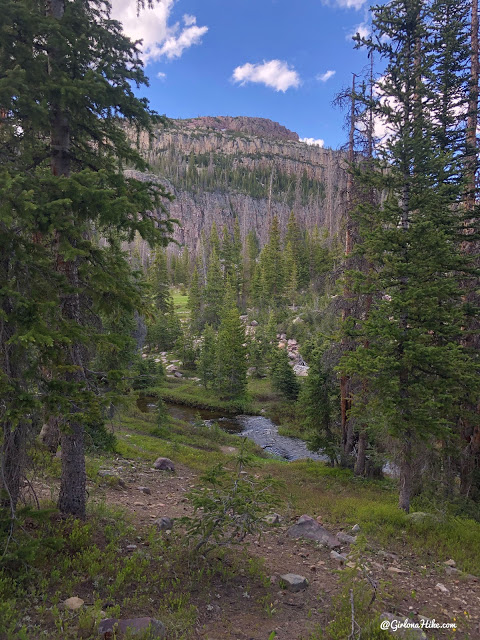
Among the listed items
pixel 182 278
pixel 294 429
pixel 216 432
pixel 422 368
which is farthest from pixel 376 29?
pixel 182 278

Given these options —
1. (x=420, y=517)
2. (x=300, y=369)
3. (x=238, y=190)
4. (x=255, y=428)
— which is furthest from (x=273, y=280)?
(x=238, y=190)

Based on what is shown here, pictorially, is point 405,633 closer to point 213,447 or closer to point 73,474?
point 73,474

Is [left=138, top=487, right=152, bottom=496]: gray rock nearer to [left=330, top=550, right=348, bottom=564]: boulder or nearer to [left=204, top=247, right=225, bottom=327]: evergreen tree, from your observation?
[left=330, top=550, right=348, bottom=564]: boulder

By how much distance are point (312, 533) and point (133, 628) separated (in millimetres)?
5520

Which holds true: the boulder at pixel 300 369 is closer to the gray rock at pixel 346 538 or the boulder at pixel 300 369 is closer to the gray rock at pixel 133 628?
the gray rock at pixel 346 538

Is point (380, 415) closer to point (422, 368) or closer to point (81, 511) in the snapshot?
point (422, 368)

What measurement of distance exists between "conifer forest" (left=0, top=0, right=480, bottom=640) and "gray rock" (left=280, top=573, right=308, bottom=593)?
0.03 meters

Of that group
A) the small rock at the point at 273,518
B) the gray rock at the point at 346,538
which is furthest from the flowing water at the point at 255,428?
the gray rock at the point at 346,538

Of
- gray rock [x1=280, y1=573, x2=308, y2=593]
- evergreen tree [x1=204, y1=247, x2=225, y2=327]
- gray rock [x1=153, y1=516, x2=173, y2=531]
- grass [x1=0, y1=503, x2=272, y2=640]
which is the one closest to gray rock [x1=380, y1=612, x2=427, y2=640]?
gray rock [x1=280, y1=573, x2=308, y2=593]

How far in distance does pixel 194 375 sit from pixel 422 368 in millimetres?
33926

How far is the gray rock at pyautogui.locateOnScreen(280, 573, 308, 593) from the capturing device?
19.4 feet

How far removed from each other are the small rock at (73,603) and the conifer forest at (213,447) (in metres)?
0.02

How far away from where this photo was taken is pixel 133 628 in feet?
13.4

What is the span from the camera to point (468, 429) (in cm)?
1226
